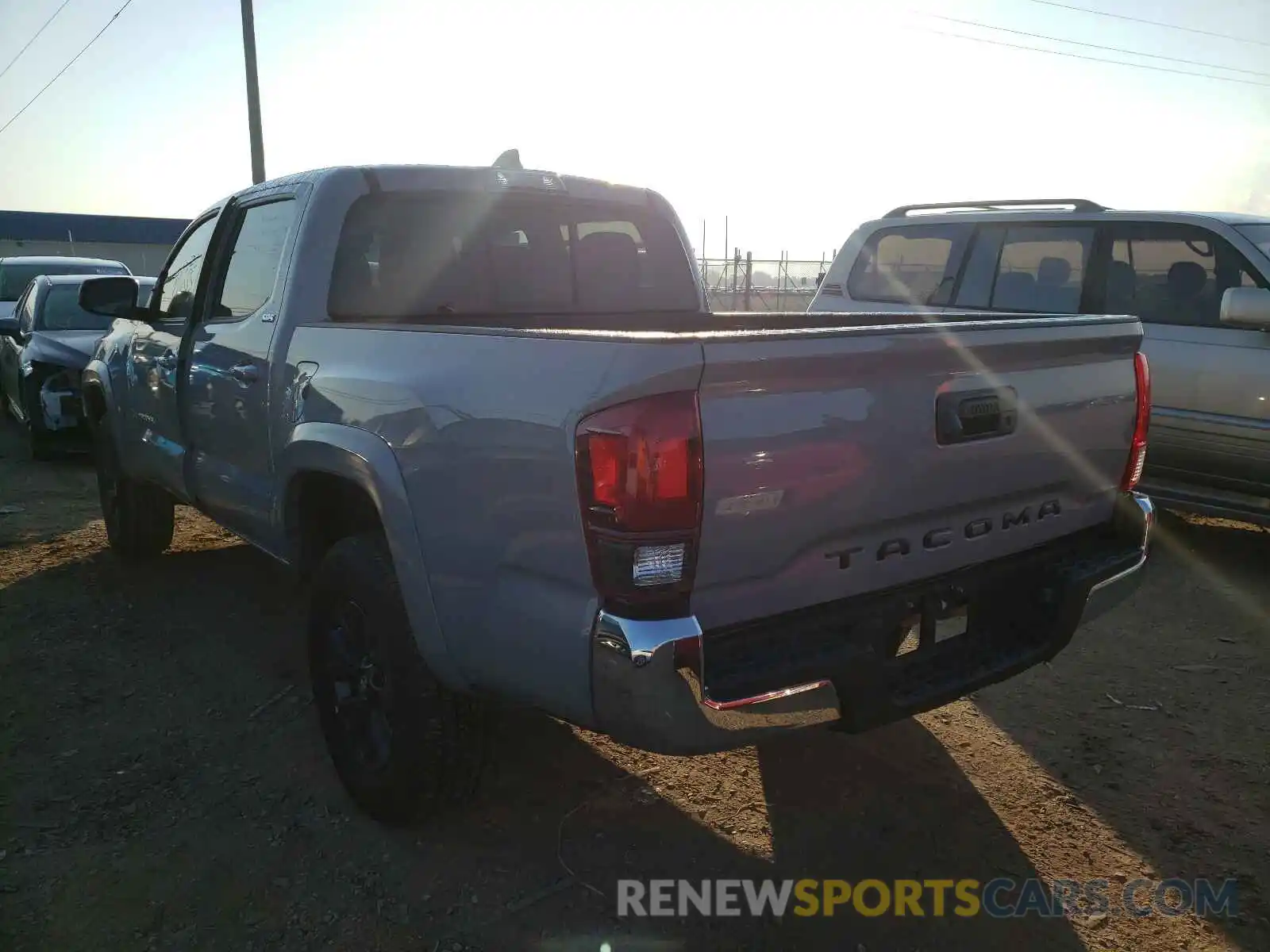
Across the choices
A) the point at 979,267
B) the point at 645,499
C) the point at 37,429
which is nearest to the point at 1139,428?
the point at 645,499

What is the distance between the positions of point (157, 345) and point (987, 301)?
5.02 m

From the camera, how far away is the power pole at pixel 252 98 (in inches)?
580

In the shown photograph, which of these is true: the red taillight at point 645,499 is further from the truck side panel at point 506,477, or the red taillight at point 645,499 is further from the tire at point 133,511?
the tire at point 133,511

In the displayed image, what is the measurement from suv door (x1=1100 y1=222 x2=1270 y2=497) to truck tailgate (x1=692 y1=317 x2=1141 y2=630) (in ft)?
9.52

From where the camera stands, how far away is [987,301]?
20.3 ft

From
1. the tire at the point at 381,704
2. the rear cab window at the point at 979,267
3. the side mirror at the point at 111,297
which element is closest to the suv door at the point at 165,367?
the side mirror at the point at 111,297

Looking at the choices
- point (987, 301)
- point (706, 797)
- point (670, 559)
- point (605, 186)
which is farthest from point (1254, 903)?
point (987, 301)

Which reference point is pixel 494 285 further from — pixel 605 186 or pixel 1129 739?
pixel 1129 739

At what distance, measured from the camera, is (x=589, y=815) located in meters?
2.84

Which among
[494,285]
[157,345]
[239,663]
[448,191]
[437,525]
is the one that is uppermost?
[448,191]

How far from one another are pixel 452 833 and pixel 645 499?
148cm

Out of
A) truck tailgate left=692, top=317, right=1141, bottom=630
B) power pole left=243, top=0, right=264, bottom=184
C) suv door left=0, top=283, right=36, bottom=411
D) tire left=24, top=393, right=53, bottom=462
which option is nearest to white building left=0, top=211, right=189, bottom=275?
power pole left=243, top=0, right=264, bottom=184

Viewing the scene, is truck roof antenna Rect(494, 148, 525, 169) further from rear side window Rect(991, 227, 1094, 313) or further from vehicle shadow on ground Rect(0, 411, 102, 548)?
vehicle shadow on ground Rect(0, 411, 102, 548)

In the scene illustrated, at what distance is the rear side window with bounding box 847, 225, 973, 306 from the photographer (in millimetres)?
6414
